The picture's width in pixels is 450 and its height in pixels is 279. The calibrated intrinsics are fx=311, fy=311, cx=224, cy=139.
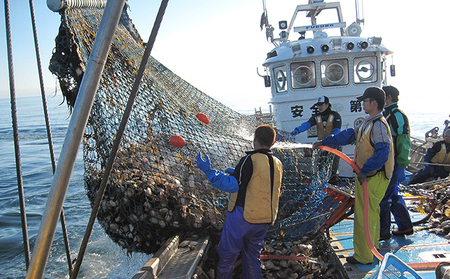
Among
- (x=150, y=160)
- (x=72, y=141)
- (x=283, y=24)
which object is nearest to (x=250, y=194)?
(x=150, y=160)

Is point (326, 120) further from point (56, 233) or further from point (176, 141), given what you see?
point (56, 233)

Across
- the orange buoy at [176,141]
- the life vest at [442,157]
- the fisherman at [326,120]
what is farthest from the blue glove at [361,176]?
the life vest at [442,157]

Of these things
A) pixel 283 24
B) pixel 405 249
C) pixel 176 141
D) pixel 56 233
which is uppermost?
pixel 283 24

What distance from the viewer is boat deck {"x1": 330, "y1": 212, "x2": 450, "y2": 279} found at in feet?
9.96

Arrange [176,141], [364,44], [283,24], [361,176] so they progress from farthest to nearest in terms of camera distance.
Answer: [283,24] → [364,44] → [176,141] → [361,176]

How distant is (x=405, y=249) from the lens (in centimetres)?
346

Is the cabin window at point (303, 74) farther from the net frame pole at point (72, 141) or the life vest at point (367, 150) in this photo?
the net frame pole at point (72, 141)

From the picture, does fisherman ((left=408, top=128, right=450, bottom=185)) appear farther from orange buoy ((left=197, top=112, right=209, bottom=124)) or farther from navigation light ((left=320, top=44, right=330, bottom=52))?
orange buoy ((left=197, top=112, right=209, bottom=124))

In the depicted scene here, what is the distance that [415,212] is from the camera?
188 inches

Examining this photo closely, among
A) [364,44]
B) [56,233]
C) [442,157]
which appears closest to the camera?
[442,157]

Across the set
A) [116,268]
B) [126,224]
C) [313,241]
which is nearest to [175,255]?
[126,224]

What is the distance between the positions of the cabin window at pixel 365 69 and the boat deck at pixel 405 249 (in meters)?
4.60

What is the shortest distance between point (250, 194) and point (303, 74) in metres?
5.80

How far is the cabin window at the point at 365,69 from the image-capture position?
24.9 ft
